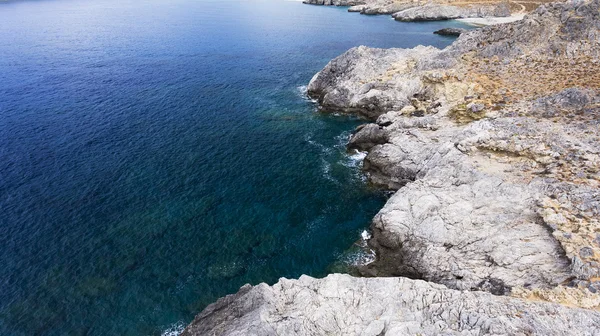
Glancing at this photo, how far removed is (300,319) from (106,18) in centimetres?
18839

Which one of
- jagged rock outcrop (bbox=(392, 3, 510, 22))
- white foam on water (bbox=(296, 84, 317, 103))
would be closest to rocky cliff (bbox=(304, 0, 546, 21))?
jagged rock outcrop (bbox=(392, 3, 510, 22))

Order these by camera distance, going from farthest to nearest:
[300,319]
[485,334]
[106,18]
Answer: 1. [106,18]
2. [300,319]
3. [485,334]

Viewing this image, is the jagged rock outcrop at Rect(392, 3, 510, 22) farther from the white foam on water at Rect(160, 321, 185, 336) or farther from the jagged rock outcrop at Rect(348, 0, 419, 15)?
the white foam on water at Rect(160, 321, 185, 336)

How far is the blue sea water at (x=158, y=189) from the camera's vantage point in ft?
104

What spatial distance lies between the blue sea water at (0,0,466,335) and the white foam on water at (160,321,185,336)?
10 centimetres

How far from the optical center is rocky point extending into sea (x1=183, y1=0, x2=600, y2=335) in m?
22.5

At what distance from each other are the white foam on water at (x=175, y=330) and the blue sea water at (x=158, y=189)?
0.10 meters

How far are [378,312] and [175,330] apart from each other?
16.3 meters

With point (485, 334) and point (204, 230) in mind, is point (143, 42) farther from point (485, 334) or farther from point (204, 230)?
point (485, 334)

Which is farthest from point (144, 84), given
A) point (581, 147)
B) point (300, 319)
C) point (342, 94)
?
point (581, 147)

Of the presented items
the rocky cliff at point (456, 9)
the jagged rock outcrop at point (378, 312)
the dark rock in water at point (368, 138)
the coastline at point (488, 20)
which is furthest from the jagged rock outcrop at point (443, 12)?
the jagged rock outcrop at point (378, 312)

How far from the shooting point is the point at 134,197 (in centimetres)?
4319

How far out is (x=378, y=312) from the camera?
23328 millimetres

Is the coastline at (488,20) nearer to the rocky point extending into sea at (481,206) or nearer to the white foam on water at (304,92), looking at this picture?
the rocky point extending into sea at (481,206)
